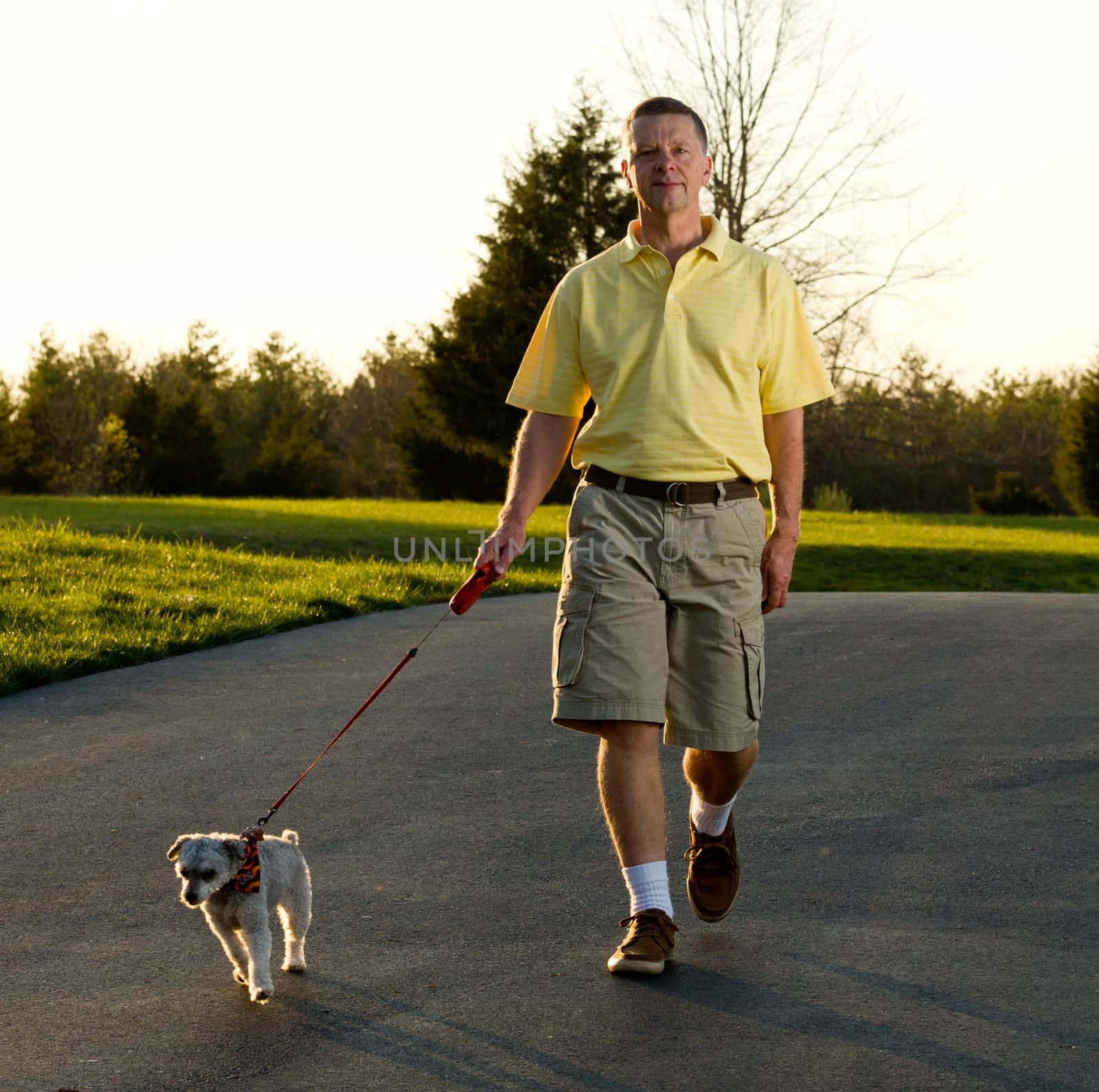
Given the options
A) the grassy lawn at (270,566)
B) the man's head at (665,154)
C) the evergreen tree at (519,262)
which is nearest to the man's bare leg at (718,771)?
the man's head at (665,154)

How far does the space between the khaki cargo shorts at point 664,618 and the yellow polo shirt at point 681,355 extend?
0.15 m

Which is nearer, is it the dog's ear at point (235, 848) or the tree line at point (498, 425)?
the dog's ear at point (235, 848)

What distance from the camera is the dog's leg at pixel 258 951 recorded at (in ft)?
12.6

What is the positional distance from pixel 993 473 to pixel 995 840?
4592 centimetres

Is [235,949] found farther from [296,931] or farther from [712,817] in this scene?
[712,817]

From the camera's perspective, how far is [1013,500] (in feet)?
137

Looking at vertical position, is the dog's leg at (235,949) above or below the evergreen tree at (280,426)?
below

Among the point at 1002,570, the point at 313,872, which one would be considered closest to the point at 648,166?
the point at 313,872

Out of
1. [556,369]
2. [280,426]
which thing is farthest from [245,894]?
[280,426]

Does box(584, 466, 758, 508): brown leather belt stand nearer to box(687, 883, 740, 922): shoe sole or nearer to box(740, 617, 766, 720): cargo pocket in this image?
box(740, 617, 766, 720): cargo pocket

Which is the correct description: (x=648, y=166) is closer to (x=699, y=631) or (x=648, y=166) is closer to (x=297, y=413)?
(x=699, y=631)

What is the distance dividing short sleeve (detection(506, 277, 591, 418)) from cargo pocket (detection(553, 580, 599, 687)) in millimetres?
615

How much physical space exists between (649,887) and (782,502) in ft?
4.14

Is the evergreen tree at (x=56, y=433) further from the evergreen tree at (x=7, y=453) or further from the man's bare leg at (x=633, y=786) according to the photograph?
the man's bare leg at (x=633, y=786)
